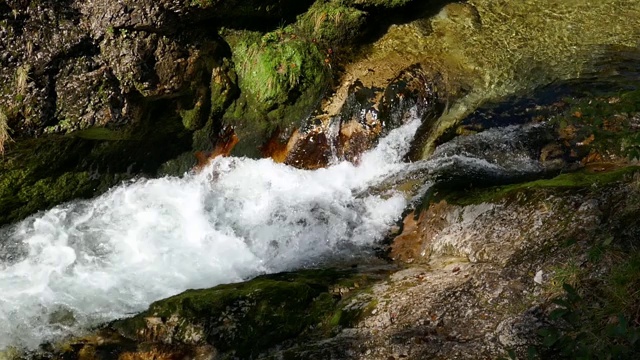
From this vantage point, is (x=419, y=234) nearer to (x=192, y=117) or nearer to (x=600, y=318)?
(x=600, y=318)

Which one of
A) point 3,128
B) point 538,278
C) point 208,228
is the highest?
point 3,128

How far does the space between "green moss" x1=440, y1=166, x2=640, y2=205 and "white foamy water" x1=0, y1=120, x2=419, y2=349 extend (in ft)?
3.08

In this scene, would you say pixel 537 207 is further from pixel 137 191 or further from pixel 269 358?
pixel 137 191

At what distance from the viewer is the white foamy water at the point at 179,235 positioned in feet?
20.2

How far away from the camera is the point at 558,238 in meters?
4.87

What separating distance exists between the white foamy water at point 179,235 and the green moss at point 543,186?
94 cm

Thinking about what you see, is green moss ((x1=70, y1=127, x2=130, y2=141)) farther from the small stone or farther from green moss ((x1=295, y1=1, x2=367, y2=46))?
the small stone

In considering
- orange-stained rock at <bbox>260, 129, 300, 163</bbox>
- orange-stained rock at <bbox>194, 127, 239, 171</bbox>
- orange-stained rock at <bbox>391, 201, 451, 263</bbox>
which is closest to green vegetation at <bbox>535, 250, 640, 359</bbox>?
orange-stained rock at <bbox>391, 201, 451, 263</bbox>

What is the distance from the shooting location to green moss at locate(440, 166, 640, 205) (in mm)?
5238

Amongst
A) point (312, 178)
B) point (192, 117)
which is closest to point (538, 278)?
point (312, 178)

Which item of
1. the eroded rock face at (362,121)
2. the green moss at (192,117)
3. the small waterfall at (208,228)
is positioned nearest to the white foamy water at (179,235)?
the small waterfall at (208,228)

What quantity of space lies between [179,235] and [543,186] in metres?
4.20

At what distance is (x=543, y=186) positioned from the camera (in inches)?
218

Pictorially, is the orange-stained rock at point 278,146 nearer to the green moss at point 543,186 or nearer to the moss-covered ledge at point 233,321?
the green moss at point 543,186
